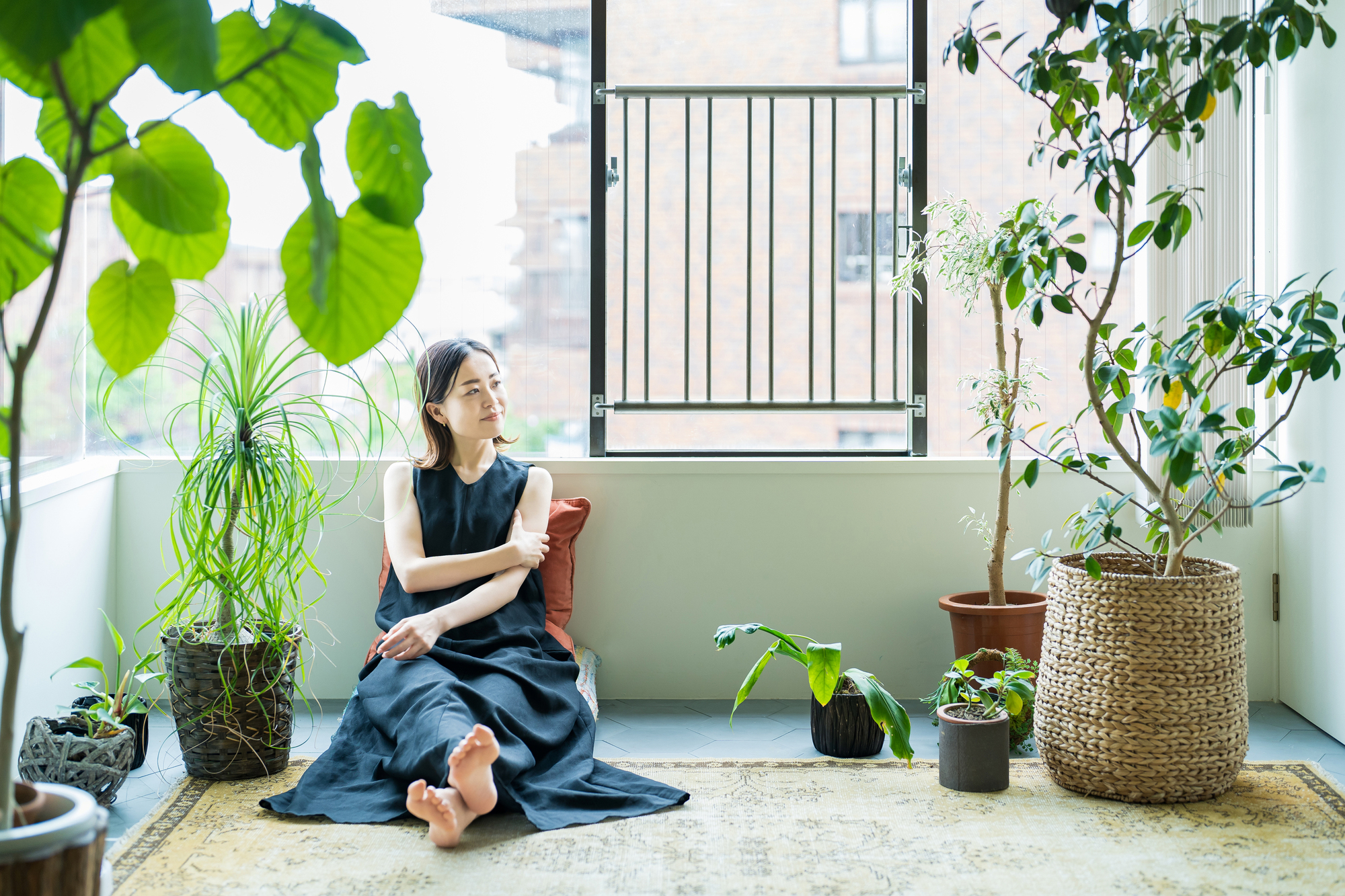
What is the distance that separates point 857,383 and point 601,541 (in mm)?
848

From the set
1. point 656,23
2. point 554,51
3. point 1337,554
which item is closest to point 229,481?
point 554,51

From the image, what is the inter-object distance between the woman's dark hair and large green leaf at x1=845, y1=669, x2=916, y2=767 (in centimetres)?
106

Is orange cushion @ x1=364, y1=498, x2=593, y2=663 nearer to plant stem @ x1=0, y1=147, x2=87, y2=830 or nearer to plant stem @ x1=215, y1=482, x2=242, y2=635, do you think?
plant stem @ x1=215, y1=482, x2=242, y2=635

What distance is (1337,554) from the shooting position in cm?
237

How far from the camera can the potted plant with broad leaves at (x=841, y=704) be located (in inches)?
79.2

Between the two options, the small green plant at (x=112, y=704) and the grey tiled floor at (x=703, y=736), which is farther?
the grey tiled floor at (x=703, y=736)

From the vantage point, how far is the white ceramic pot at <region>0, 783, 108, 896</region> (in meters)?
0.94

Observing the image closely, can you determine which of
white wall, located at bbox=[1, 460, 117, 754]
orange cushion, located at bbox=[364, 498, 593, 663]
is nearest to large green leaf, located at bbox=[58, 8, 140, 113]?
white wall, located at bbox=[1, 460, 117, 754]

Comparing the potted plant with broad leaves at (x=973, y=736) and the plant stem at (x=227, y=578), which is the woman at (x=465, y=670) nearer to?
the plant stem at (x=227, y=578)

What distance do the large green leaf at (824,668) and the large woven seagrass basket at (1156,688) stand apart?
0.45 meters

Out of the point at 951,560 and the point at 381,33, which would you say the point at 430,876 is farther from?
the point at 381,33

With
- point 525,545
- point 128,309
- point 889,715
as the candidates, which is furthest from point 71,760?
point 889,715

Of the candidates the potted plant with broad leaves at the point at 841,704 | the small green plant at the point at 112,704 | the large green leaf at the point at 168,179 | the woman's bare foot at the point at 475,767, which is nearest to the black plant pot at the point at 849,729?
the potted plant with broad leaves at the point at 841,704

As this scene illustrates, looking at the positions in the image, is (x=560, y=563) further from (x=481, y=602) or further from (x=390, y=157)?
(x=390, y=157)
